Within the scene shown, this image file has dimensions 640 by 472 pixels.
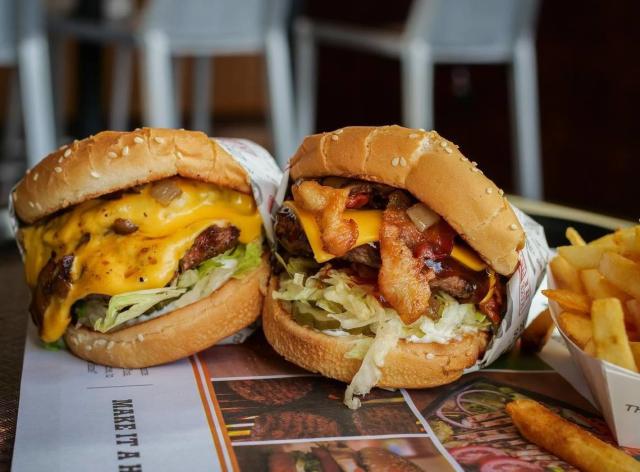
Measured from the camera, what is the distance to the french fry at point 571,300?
6.17 ft

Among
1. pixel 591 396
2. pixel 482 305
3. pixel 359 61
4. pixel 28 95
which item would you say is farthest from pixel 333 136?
pixel 359 61

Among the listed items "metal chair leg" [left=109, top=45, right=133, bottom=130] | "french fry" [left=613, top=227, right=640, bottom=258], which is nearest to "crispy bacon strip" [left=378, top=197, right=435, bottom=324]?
"french fry" [left=613, top=227, right=640, bottom=258]

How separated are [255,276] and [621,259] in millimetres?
897

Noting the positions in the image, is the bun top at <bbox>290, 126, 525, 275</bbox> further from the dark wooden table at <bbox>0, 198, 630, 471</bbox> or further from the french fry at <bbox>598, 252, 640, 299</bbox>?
the dark wooden table at <bbox>0, 198, 630, 471</bbox>

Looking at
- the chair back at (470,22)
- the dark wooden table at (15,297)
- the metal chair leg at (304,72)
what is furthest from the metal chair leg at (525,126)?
the dark wooden table at (15,297)

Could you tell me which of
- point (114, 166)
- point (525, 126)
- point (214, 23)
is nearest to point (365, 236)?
point (114, 166)

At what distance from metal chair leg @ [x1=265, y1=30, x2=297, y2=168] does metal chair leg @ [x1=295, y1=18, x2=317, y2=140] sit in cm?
108

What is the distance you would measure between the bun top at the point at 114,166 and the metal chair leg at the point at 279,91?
3166 millimetres

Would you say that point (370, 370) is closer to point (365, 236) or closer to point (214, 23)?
point (365, 236)

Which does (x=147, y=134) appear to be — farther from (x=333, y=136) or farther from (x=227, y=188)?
(x=333, y=136)

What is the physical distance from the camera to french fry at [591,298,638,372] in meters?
1.67

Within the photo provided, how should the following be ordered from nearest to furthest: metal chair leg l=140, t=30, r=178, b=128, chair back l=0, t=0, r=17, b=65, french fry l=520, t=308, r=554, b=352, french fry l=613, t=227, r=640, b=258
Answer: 1. french fry l=613, t=227, r=640, b=258
2. french fry l=520, t=308, r=554, b=352
3. chair back l=0, t=0, r=17, b=65
4. metal chair leg l=140, t=30, r=178, b=128

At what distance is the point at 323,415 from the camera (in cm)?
189

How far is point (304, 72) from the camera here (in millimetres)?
6910
